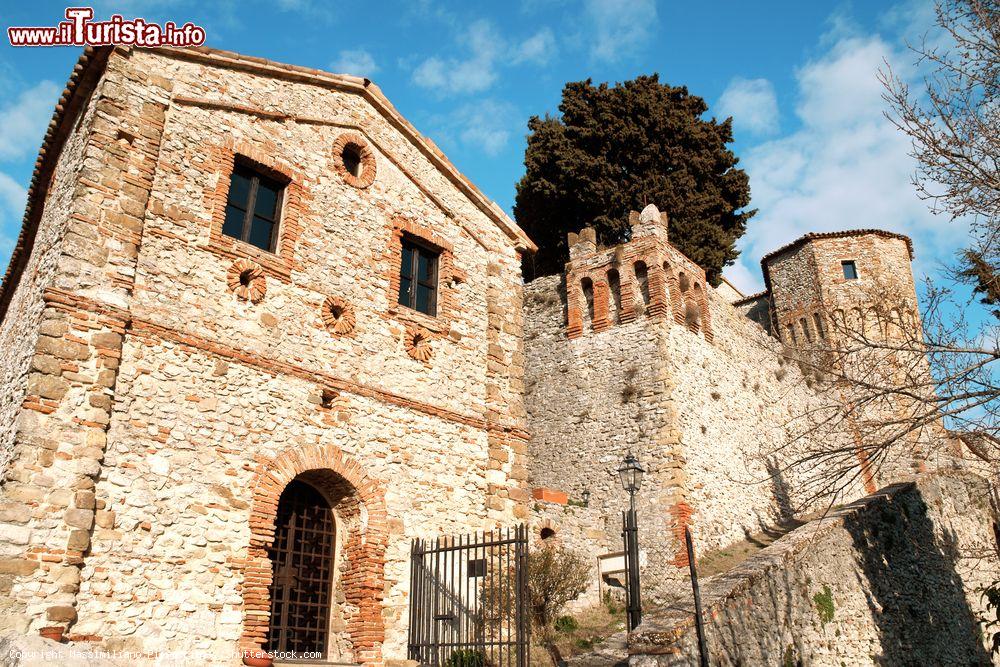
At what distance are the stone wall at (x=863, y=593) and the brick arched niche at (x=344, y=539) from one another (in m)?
3.42

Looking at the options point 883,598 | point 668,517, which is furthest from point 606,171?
point 883,598

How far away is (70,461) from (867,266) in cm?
2721

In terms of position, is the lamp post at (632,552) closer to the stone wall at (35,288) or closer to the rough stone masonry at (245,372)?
the rough stone masonry at (245,372)

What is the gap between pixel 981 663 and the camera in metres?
16.5

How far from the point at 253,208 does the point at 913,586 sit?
45.9 ft

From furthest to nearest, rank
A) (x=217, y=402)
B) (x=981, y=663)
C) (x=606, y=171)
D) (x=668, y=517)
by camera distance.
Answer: (x=606, y=171), (x=981, y=663), (x=668, y=517), (x=217, y=402)

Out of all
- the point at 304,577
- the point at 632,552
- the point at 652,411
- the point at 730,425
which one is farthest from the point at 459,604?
the point at 730,425

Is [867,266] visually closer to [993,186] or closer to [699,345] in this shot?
[699,345]

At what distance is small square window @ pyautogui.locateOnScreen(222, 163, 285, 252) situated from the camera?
10.6m

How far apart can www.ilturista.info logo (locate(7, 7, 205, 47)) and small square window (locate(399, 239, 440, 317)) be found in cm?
437

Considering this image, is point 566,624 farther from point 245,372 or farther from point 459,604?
point 245,372

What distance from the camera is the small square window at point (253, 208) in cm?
1058

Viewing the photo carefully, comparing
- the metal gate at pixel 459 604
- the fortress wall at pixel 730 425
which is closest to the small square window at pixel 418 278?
the metal gate at pixel 459 604

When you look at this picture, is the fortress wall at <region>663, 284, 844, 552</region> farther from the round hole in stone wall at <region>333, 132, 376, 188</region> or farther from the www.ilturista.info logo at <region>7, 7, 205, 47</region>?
the www.ilturista.info logo at <region>7, 7, 205, 47</region>
